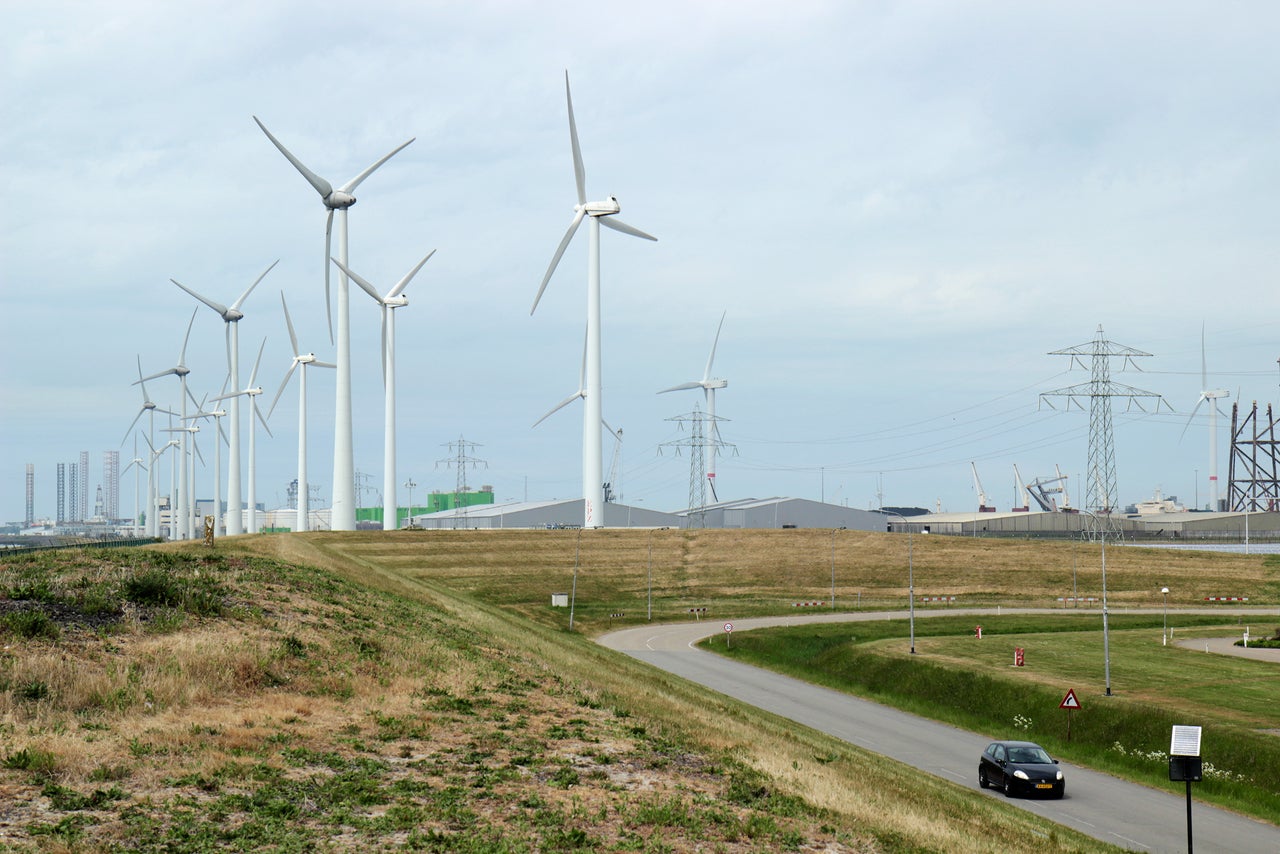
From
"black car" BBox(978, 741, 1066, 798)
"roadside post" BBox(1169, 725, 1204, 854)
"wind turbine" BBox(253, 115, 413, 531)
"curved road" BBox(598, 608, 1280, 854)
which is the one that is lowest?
"curved road" BBox(598, 608, 1280, 854)

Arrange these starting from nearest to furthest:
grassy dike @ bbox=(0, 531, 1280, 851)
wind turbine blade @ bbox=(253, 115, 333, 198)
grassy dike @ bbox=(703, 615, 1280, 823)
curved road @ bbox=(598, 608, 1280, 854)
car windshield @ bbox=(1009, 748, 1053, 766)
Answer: grassy dike @ bbox=(0, 531, 1280, 851)
curved road @ bbox=(598, 608, 1280, 854)
car windshield @ bbox=(1009, 748, 1053, 766)
grassy dike @ bbox=(703, 615, 1280, 823)
wind turbine blade @ bbox=(253, 115, 333, 198)

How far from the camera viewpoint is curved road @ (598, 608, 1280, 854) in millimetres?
38375

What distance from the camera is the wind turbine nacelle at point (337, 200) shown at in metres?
113

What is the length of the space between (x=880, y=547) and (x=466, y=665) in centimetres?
11375

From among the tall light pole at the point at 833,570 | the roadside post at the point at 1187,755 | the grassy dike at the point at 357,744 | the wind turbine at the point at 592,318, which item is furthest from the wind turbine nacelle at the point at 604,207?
the roadside post at the point at 1187,755

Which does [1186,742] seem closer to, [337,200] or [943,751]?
[943,751]

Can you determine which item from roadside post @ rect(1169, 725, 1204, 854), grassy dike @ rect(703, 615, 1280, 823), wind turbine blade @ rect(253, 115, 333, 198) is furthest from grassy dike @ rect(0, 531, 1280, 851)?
wind turbine blade @ rect(253, 115, 333, 198)

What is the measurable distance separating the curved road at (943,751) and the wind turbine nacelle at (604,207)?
51.6 m

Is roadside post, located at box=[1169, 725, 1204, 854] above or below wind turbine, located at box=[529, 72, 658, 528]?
below

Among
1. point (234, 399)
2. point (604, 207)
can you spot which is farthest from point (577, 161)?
point (234, 399)

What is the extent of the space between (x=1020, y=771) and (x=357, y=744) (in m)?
27.8

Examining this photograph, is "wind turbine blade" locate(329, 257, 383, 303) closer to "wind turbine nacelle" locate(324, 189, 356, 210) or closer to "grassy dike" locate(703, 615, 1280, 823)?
"wind turbine nacelle" locate(324, 189, 356, 210)

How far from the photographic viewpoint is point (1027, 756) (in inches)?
1735

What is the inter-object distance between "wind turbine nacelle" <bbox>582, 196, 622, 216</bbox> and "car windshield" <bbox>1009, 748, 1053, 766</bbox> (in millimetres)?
91603
